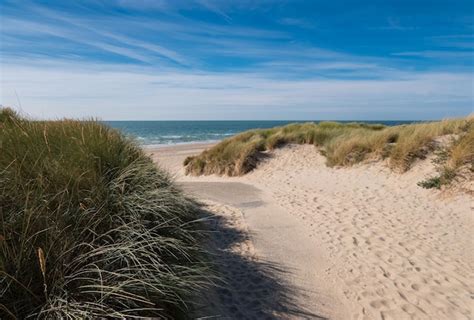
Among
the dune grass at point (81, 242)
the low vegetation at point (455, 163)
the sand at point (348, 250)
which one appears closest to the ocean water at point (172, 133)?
the sand at point (348, 250)

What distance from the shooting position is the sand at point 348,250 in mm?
4035

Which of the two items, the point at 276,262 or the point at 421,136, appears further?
the point at 421,136

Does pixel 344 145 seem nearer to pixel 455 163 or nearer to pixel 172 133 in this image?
pixel 455 163

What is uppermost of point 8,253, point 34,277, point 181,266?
point 8,253

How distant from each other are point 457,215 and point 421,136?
407 centimetres

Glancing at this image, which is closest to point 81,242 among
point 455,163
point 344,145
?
point 455,163

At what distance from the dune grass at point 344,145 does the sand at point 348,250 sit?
2.87ft

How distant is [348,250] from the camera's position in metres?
5.73

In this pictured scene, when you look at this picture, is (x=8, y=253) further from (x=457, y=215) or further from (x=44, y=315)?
(x=457, y=215)

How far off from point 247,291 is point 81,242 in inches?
83.5

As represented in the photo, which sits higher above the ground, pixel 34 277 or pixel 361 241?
pixel 34 277

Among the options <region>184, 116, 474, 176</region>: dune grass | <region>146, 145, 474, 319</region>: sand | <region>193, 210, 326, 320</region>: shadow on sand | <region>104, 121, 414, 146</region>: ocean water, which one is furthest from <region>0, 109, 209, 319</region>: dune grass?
<region>184, 116, 474, 176</region>: dune grass

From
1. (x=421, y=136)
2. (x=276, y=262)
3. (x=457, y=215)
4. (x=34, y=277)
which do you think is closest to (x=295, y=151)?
(x=421, y=136)

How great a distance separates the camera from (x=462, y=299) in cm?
424
